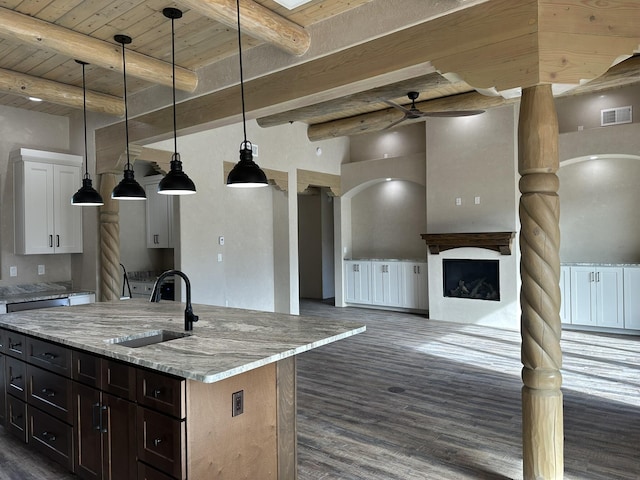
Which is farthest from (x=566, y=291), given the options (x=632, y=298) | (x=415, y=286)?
(x=415, y=286)

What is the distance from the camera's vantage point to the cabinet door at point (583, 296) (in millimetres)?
6730

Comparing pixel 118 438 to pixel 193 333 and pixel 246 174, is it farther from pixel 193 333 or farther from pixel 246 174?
pixel 246 174

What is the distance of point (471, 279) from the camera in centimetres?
768

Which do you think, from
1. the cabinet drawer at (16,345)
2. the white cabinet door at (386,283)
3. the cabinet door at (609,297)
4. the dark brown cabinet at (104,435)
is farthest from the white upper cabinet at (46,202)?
the cabinet door at (609,297)

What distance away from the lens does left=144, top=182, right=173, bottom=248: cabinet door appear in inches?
285

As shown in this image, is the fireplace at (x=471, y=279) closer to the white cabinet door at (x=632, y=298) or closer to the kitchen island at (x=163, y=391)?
the white cabinet door at (x=632, y=298)

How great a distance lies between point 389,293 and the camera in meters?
8.91

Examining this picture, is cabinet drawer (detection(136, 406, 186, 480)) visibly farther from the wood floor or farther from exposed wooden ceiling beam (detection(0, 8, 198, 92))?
exposed wooden ceiling beam (detection(0, 8, 198, 92))

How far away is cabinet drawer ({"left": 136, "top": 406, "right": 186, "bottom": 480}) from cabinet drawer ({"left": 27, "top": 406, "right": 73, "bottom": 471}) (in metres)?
0.82

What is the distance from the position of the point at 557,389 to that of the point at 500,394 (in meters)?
1.74

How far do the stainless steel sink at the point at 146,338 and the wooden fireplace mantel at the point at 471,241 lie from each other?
19.0ft

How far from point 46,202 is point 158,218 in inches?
80.9

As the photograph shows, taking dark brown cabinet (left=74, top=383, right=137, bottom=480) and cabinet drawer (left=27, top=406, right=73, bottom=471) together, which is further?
cabinet drawer (left=27, top=406, right=73, bottom=471)

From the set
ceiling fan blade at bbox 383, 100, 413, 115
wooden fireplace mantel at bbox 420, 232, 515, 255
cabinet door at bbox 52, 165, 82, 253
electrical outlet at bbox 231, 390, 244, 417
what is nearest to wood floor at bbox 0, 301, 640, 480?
electrical outlet at bbox 231, 390, 244, 417
